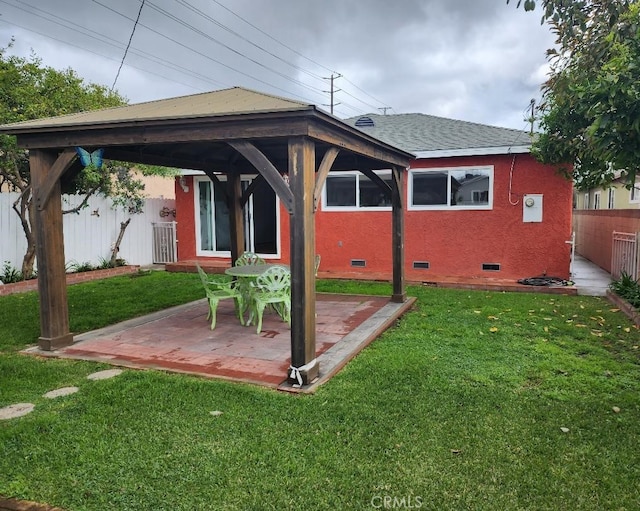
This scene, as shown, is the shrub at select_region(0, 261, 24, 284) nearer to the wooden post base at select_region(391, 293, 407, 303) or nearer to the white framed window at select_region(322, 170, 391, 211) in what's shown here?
the white framed window at select_region(322, 170, 391, 211)

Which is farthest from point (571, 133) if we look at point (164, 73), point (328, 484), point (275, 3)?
point (164, 73)

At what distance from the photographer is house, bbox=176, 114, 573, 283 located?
974cm

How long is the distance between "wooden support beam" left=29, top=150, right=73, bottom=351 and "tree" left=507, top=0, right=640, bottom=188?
5.22 m

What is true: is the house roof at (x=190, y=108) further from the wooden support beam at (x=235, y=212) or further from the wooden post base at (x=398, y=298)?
the wooden post base at (x=398, y=298)

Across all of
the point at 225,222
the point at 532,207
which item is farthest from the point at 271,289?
the point at 225,222

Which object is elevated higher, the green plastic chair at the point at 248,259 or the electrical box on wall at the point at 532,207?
the electrical box on wall at the point at 532,207

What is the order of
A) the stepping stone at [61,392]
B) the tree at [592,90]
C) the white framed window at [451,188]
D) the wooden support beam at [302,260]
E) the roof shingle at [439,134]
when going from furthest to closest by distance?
the white framed window at [451,188] < the roof shingle at [439,134] < the wooden support beam at [302,260] < the stepping stone at [61,392] < the tree at [592,90]

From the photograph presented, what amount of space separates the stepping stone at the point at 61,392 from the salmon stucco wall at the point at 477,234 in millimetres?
7447

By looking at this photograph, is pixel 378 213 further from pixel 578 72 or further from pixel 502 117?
pixel 502 117

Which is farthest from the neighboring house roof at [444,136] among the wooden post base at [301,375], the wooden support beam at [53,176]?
the wooden post base at [301,375]

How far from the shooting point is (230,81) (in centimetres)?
2902

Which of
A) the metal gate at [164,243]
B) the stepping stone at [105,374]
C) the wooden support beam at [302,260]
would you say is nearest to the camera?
the wooden support beam at [302,260]

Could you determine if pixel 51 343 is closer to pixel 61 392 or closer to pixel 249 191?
pixel 61 392

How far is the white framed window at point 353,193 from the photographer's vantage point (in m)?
11.0
